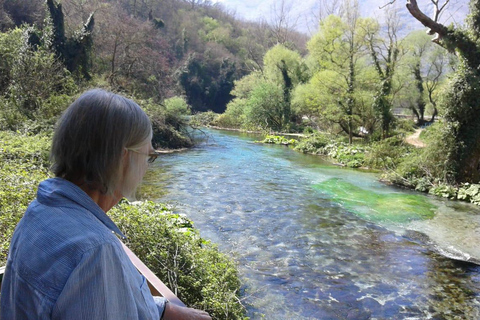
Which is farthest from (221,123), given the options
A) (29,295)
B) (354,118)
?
(29,295)

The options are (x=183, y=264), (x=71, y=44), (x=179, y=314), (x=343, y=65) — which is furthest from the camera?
(x=343, y=65)

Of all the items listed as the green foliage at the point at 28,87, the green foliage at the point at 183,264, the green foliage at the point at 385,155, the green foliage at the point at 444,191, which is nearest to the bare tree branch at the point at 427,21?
the green foliage at the point at 385,155

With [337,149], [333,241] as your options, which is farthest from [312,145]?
[333,241]

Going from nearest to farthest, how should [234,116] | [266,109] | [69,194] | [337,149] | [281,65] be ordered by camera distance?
[69,194] < [337,149] < [266,109] < [281,65] < [234,116]

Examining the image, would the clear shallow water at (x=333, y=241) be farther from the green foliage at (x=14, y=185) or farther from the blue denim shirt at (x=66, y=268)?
the blue denim shirt at (x=66, y=268)

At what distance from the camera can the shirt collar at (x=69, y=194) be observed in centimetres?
107

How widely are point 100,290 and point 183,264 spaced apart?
2942 millimetres

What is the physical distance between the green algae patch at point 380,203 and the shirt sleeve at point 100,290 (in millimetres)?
8279

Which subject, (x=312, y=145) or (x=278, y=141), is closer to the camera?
(x=312, y=145)

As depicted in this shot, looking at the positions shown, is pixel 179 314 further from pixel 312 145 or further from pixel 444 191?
pixel 312 145

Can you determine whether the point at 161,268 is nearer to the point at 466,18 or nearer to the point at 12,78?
the point at 12,78

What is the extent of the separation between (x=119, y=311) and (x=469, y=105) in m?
13.0

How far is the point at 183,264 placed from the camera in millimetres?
3768

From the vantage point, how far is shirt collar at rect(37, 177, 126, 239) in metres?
1.07
